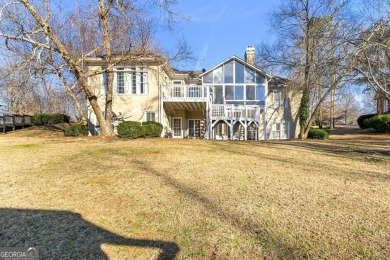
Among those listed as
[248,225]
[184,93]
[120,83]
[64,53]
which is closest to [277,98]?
[184,93]

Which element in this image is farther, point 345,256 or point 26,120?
point 26,120

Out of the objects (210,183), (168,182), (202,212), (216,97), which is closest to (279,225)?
(202,212)

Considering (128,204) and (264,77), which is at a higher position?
(264,77)

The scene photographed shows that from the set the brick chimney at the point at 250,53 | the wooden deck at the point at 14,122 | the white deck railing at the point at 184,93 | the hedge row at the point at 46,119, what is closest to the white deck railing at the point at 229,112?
the white deck railing at the point at 184,93

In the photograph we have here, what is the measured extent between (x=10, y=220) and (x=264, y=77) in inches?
787

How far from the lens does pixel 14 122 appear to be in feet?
71.3

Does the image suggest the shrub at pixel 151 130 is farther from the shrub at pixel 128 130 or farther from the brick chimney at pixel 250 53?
the brick chimney at pixel 250 53

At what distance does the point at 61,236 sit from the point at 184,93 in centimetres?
1421

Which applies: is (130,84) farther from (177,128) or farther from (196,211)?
(196,211)

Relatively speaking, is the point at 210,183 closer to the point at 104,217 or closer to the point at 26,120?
the point at 104,217

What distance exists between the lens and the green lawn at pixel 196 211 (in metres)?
2.84

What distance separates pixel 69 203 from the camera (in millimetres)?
4223

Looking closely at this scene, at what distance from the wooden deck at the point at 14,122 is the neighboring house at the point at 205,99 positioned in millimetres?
8807

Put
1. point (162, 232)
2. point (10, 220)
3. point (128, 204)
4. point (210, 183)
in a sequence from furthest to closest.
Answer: point (210, 183) < point (128, 204) < point (10, 220) < point (162, 232)
